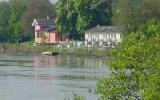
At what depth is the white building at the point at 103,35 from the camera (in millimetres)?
79750

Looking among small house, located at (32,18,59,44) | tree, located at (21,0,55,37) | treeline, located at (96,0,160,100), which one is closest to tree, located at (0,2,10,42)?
tree, located at (21,0,55,37)

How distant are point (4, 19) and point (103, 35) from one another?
24.2 metres

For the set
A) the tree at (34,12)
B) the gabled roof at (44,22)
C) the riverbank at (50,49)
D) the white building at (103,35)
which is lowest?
the riverbank at (50,49)

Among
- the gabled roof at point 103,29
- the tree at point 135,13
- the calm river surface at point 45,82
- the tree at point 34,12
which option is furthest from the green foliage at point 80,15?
the calm river surface at point 45,82

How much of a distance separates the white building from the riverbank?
3968mm

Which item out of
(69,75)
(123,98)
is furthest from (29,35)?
(123,98)

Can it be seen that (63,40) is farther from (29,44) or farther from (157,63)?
(157,63)

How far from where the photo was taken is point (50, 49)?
81312 millimetres

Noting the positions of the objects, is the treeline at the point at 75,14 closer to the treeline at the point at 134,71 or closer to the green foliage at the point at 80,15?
the green foliage at the point at 80,15

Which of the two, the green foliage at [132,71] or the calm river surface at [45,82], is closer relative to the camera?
the green foliage at [132,71]

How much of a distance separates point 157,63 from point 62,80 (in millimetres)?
25708

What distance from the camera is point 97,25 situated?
276ft

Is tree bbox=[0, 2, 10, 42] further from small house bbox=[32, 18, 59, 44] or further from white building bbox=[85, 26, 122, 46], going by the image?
white building bbox=[85, 26, 122, 46]

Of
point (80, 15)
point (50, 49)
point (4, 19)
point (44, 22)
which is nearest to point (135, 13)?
point (80, 15)
